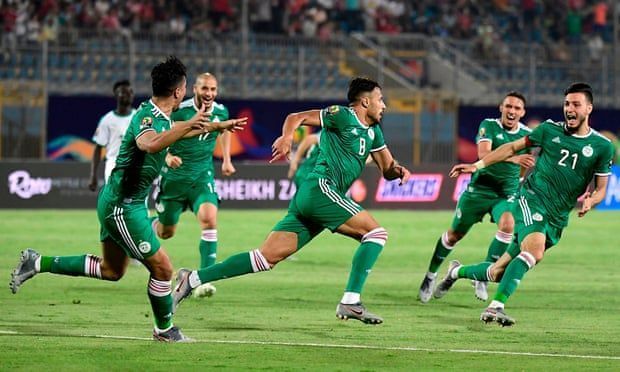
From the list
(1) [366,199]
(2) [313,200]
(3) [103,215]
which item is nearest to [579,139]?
(2) [313,200]

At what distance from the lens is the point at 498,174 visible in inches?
576

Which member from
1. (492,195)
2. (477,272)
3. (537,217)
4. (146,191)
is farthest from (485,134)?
(146,191)

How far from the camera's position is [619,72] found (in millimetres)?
Result: 35719

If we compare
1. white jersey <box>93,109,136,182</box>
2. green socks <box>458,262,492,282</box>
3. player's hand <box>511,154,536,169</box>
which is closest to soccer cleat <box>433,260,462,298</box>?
green socks <box>458,262,492,282</box>

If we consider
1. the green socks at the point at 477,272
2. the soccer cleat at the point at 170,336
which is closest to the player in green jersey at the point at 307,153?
the green socks at the point at 477,272

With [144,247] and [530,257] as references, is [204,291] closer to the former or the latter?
[144,247]

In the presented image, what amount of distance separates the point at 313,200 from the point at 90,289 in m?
4.40

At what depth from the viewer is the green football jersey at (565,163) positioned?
1177cm

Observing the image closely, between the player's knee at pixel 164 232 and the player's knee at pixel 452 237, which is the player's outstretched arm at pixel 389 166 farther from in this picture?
the player's knee at pixel 164 232

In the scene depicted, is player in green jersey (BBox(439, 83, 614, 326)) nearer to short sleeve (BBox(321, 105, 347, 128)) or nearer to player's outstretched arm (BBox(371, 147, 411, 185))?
player's outstretched arm (BBox(371, 147, 411, 185))

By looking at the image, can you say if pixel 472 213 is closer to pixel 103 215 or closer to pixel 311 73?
pixel 103 215

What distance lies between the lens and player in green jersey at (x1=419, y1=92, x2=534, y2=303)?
14.3 m

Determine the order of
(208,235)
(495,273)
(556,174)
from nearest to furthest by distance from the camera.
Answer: (556,174) → (495,273) → (208,235)

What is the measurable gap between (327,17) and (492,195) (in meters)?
22.9
